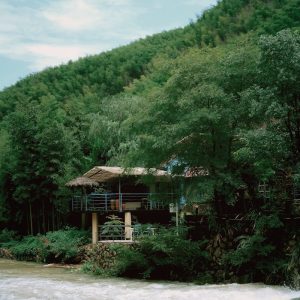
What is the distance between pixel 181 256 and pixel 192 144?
3.83 metres

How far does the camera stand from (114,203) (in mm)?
30547

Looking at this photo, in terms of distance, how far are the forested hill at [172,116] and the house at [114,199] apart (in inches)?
49.2

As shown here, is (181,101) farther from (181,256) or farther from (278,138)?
(181,256)

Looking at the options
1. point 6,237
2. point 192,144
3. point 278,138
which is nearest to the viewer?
point 278,138

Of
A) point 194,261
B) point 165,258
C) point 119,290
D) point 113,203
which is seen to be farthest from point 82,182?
point 119,290

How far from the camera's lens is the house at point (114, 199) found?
1160 inches

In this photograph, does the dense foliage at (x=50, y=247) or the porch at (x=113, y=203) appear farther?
the porch at (x=113, y=203)

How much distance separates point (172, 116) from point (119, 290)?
6.06 m

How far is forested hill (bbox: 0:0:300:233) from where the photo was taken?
1759 centimetres

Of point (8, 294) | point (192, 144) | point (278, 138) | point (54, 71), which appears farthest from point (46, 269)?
point (54, 71)

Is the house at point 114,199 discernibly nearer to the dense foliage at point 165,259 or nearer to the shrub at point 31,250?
the shrub at point 31,250

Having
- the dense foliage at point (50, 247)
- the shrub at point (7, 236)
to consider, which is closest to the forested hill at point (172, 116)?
the shrub at point (7, 236)

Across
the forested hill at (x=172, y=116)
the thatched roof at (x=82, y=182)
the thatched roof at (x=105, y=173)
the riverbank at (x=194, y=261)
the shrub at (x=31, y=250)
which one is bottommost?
the shrub at (x=31, y=250)

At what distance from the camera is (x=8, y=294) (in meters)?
17.7
